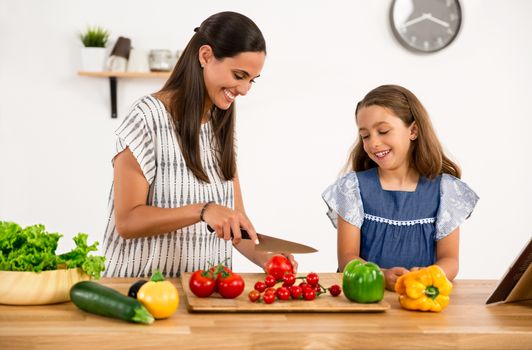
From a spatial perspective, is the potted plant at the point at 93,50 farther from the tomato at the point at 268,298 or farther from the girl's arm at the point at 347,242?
the tomato at the point at 268,298

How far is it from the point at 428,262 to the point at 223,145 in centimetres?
78

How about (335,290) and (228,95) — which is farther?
(228,95)

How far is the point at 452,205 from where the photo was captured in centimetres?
255

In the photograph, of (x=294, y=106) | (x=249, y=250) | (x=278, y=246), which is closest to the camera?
(x=278, y=246)

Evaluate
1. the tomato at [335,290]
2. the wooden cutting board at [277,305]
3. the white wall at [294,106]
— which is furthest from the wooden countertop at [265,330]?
the white wall at [294,106]

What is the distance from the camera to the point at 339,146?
474 cm

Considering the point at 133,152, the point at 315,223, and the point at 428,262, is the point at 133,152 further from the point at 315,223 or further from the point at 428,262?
the point at 315,223

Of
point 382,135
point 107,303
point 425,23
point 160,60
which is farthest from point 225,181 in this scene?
point 425,23

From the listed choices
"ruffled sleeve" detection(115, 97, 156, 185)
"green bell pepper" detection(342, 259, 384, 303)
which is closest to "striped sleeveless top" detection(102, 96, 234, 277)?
"ruffled sleeve" detection(115, 97, 156, 185)

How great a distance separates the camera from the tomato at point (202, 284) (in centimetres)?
188

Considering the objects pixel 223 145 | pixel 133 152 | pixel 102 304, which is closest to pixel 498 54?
pixel 223 145

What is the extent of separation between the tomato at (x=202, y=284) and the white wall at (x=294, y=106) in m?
2.77

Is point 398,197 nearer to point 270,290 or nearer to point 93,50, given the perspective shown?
point 270,290

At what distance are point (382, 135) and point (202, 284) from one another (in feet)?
3.03
